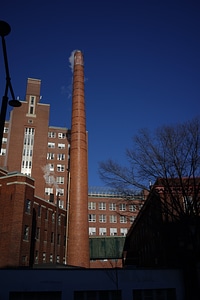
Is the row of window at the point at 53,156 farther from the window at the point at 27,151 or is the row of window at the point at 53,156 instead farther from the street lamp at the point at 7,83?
the street lamp at the point at 7,83

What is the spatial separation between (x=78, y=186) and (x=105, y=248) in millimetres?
20798

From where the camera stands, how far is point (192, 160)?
611 inches

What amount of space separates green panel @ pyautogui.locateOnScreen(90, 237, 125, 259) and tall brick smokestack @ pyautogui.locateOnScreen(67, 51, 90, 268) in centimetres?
1845

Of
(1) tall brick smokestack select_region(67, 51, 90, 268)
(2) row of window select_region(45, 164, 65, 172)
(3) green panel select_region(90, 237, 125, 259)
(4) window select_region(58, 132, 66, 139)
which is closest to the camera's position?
(1) tall brick smokestack select_region(67, 51, 90, 268)

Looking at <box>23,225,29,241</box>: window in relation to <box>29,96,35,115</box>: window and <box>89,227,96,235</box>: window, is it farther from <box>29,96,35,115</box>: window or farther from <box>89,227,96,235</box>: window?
<box>29,96,35,115</box>: window

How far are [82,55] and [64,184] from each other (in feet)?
88.4

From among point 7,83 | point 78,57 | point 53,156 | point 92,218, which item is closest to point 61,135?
point 53,156

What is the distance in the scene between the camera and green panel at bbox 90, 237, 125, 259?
48.3 meters

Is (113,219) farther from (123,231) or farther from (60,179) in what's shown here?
(60,179)

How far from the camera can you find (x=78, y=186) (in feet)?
108

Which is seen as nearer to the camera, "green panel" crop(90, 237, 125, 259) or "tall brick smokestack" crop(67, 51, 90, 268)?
"tall brick smokestack" crop(67, 51, 90, 268)

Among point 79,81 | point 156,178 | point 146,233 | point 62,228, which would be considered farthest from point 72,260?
point 79,81


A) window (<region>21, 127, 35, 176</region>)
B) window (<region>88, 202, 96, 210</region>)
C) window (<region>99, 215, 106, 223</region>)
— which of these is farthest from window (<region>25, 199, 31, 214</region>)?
window (<region>99, 215, 106, 223</region>)

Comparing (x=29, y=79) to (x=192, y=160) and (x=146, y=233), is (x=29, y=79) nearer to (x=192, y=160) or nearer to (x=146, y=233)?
(x=146, y=233)
